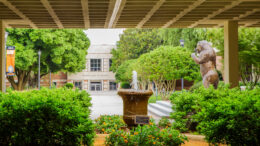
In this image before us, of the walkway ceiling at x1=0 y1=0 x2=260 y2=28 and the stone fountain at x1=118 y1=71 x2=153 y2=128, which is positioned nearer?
the stone fountain at x1=118 y1=71 x2=153 y2=128

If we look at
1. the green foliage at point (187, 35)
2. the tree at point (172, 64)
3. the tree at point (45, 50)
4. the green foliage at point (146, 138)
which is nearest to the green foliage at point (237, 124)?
the green foliage at point (146, 138)

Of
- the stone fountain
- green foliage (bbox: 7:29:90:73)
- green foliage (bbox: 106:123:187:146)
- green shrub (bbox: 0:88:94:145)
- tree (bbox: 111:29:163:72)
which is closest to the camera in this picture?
green shrub (bbox: 0:88:94:145)

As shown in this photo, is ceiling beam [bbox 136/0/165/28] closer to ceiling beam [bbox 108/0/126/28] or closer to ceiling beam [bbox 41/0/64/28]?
ceiling beam [bbox 108/0/126/28]

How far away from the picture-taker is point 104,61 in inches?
2194

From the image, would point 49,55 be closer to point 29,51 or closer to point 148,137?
point 29,51

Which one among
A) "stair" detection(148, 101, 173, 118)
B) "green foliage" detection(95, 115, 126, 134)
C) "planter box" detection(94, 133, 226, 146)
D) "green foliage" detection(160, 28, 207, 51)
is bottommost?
"stair" detection(148, 101, 173, 118)

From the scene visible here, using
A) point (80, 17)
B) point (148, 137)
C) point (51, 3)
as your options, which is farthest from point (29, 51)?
point (148, 137)

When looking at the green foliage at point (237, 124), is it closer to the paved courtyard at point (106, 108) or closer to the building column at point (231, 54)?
the building column at point (231, 54)

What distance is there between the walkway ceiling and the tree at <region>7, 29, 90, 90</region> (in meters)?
13.5

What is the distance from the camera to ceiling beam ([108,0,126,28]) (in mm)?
9723

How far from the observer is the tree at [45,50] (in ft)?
87.4

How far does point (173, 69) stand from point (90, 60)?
33.1m

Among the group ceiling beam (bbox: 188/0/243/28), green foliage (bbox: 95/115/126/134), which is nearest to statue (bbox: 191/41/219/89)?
ceiling beam (bbox: 188/0/243/28)

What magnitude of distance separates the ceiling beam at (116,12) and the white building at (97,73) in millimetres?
41758
